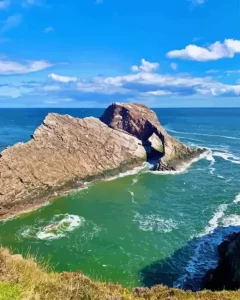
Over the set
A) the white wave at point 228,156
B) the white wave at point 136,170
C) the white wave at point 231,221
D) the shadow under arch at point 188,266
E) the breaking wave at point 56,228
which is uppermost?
the white wave at point 228,156

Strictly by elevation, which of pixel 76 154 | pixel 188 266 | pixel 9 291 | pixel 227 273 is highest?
pixel 9 291

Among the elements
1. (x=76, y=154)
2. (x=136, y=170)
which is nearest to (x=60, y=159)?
(x=76, y=154)

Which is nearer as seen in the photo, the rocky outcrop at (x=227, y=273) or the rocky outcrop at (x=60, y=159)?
the rocky outcrop at (x=227, y=273)

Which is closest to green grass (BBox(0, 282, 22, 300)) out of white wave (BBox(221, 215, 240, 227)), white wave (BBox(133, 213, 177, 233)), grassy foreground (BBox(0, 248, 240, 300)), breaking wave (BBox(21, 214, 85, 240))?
grassy foreground (BBox(0, 248, 240, 300))

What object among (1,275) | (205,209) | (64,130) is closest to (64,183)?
(64,130)

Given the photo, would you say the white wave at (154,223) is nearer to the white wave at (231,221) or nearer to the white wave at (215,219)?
the white wave at (215,219)

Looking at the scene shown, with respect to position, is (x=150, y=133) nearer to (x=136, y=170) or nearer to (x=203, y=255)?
(x=136, y=170)

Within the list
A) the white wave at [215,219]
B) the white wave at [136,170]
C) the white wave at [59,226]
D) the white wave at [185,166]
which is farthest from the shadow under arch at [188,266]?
the white wave at [136,170]

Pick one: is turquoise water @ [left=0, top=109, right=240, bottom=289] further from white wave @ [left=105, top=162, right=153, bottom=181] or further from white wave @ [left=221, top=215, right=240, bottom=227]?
white wave @ [left=105, top=162, right=153, bottom=181]
